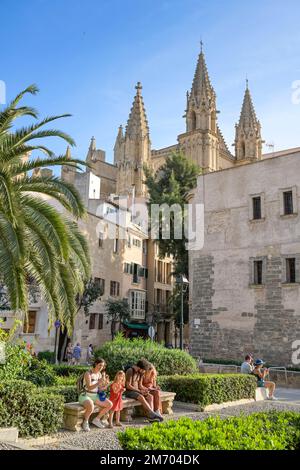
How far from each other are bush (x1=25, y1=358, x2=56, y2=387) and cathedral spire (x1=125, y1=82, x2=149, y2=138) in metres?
66.4

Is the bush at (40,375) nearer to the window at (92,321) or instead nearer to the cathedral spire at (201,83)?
the window at (92,321)

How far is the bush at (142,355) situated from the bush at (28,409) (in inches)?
192

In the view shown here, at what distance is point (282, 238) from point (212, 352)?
7.46 metres

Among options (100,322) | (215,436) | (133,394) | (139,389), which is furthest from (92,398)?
(100,322)

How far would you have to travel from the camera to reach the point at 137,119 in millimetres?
76750

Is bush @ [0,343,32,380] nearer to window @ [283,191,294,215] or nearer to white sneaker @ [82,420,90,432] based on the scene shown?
white sneaker @ [82,420,90,432]

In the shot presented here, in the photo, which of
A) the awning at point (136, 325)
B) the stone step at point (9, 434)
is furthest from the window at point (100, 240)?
the stone step at point (9, 434)

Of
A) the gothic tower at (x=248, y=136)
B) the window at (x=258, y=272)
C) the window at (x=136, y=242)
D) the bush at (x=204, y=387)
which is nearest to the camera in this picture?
the bush at (x=204, y=387)

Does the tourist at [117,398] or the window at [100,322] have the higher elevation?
the window at [100,322]

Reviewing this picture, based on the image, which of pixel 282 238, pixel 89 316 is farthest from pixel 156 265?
pixel 282 238

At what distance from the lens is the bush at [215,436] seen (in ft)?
17.4

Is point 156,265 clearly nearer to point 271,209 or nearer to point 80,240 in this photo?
point 271,209

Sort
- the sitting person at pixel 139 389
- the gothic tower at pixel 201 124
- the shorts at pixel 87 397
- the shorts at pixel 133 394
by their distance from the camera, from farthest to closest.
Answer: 1. the gothic tower at pixel 201 124
2. the shorts at pixel 133 394
3. the sitting person at pixel 139 389
4. the shorts at pixel 87 397

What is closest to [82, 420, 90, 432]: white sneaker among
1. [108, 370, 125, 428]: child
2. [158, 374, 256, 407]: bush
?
[108, 370, 125, 428]: child
